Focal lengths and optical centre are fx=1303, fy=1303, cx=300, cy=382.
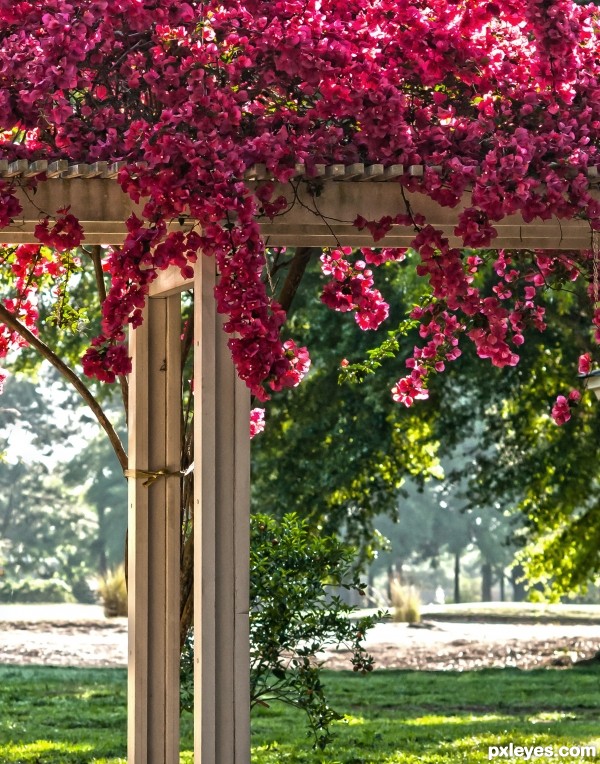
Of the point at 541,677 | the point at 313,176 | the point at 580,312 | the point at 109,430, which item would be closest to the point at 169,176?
the point at 313,176

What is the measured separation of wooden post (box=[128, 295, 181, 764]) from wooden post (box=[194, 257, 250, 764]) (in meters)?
0.69

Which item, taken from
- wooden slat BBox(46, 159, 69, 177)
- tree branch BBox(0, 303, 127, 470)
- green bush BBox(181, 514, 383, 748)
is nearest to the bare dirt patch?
green bush BBox(181, 514, 383, 748)

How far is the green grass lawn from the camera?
7.70 m

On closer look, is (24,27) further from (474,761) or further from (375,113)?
(474,761)

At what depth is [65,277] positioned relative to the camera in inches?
230

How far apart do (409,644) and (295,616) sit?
9.92 meters

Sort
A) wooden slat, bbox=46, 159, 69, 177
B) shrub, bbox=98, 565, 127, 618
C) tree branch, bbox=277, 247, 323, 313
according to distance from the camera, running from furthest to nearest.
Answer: shrub, bbox=98, 565, 127, 618, tree branch, bbox=277, 247, 323, 313, wooden slat, bbox=46, 159, 69, 177

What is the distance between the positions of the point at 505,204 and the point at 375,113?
436 millimetres

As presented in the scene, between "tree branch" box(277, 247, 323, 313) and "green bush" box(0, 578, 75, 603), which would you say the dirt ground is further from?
"green bush" box(0, 578, 75, 603)

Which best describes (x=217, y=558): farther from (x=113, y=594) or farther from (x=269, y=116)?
(x=113, y=594)

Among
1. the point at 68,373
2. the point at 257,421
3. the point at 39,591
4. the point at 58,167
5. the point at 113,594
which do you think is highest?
the point at 58,167

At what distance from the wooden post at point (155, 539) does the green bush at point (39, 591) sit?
23.5 meters

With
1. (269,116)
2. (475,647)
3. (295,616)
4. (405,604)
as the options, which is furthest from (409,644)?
(269,116)

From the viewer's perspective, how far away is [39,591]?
2898 centimetres
